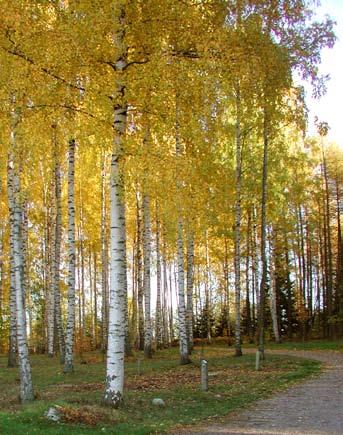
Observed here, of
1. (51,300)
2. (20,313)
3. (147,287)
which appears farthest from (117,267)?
(51,300)

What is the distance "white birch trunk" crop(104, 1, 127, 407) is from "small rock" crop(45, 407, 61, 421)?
1.15 m

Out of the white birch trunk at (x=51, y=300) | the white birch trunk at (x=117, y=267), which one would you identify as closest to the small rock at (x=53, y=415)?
the white birch trunk at (x=117, y=267)

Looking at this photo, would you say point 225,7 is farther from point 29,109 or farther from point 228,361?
point 228,361

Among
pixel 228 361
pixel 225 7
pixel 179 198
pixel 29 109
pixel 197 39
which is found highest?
pixel 225 7

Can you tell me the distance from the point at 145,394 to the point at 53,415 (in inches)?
134

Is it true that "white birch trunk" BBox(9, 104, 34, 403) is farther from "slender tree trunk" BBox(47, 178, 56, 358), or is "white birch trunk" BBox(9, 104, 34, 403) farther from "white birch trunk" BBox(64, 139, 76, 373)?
"slender tree trunk" BBox(47, 178, 56, 358)

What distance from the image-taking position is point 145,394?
1073 cm

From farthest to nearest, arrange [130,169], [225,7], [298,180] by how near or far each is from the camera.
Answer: [298,180] < [225,7] < [130,169]

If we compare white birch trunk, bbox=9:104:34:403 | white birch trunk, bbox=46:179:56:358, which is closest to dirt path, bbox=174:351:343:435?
white birch trunk, bbox=9:104:34:403

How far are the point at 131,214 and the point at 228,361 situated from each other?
1400 centimetres

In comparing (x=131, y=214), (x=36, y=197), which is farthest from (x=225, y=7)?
(x=131, y=214)

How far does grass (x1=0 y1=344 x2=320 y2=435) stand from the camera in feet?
25.0

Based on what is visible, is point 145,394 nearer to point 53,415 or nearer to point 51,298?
point 53,415

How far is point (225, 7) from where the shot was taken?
9258 mm
